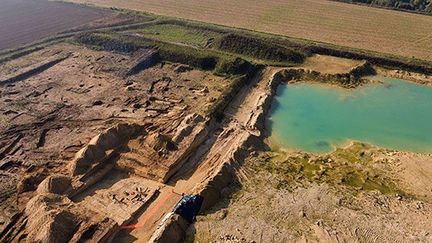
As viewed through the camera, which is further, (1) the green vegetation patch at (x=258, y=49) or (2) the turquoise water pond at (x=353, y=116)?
(1) the green vegetation patch at (x=258, y=49)

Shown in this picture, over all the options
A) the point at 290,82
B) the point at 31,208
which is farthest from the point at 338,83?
the point at 31,208

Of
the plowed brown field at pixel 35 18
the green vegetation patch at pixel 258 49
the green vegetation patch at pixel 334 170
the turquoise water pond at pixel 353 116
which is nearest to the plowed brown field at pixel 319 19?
the plowed brown field at pixel 35 18

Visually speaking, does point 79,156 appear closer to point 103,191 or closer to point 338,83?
point 103,191

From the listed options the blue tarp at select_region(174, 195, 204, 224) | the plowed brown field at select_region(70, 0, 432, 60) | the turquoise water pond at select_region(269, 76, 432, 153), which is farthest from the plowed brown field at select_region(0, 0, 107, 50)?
the blue tarp at select_region(174, 195, 204, 224)

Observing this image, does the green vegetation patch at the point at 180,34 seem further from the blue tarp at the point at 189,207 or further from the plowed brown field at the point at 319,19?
the blue tarp at the point at 189,207

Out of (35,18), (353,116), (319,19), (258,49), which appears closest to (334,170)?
(353,116)

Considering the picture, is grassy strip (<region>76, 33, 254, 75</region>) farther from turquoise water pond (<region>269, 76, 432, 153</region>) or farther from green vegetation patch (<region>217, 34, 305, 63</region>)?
turquoise water pond (<region>269, 76, 432, 153</region>)
